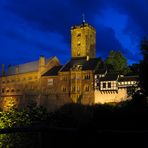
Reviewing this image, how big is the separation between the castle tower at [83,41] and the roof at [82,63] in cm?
428

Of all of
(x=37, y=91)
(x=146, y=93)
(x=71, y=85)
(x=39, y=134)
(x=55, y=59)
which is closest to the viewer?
(x=39, y=134)

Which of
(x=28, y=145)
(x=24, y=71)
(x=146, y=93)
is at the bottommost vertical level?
(x=28, y=145)

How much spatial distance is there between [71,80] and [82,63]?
586cm

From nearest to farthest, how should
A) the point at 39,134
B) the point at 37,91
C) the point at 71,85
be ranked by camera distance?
the point at 39,134
the point at 71,85
the point at 37,91

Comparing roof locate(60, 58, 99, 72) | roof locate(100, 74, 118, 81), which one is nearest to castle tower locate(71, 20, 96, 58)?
roof locate(60, 58, 99, 72)

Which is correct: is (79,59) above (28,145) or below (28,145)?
above

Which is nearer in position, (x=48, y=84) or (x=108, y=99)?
(x=108, y=99)

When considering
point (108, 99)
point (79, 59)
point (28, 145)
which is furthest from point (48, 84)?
point (28, 145)

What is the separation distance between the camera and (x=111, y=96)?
72.9 meters

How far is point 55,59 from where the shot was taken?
94062mm

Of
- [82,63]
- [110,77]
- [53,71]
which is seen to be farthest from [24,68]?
[110,77]

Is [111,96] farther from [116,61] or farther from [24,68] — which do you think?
[24,68]

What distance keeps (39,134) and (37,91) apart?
79.0 meters

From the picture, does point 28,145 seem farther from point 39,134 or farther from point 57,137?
point 39,134
